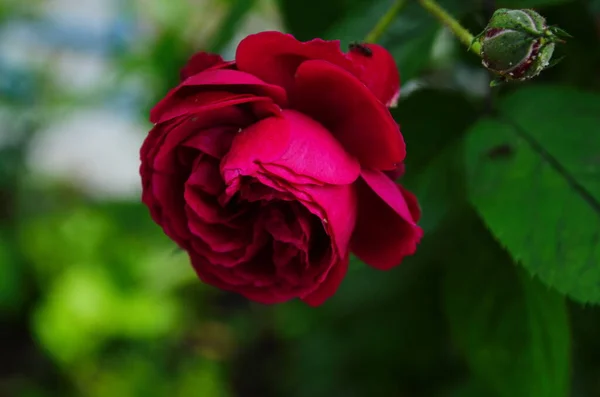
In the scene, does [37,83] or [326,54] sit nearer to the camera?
[326,54]

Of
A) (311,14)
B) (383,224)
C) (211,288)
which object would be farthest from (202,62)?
(211,288)

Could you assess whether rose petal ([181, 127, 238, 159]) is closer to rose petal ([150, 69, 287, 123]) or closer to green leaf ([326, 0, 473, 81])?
rose petal ([150, 69, 287, 123])

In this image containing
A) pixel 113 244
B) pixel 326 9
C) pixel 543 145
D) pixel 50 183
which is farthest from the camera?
pixel 50 183

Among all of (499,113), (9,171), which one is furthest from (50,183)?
(499,113)

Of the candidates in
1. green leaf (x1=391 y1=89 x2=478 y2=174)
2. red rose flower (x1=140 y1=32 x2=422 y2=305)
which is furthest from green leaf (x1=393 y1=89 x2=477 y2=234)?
red rose flower (x1=140 y1=32 x2=422 y2=305)

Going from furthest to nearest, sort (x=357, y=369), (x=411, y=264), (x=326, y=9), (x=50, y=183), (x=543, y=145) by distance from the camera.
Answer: (x=50, y=183) < (x=357, y=369) < (x=411, y=264) < (x=326, y=9) < (x=543, y=145)

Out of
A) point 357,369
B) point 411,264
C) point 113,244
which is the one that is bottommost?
point 113,244

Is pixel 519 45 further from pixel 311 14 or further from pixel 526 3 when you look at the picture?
pixel 311 14

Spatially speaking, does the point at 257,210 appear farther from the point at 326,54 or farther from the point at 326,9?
the point at 326,9
